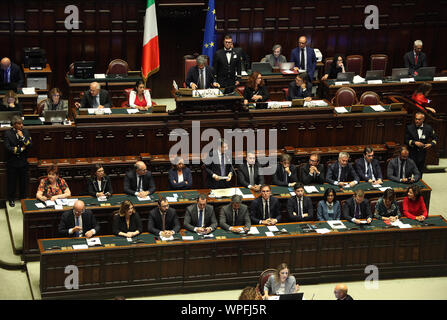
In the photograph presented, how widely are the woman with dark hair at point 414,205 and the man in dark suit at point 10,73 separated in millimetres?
7705

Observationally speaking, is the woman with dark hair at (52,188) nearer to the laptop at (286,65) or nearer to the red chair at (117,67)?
the red chair at (117,67)

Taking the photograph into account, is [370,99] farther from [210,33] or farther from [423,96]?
[210,33]

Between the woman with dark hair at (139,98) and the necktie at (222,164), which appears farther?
the woman with dark hair at (139,98)

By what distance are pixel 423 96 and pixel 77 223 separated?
25.9 feet

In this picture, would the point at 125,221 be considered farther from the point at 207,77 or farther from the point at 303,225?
the point at 207,77

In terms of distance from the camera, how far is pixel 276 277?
11.9 m

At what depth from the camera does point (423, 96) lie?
17.3 m

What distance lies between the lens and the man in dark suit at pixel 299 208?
13930 mm

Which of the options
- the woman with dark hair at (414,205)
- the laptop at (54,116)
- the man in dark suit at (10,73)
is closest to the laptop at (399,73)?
the woman with dark hair at (414,205)

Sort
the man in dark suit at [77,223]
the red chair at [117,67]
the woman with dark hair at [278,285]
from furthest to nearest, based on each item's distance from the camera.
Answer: the red chair at [117,67]
the man in dark suit at [77,223]
the woman with dark hair at [278,285]

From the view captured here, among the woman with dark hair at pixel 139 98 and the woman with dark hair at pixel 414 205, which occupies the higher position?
the woman with dark hair at pixel 139 98

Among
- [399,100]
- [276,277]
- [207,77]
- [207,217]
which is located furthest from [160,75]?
→ [276,277]

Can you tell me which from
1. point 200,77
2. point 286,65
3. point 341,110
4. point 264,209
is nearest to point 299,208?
point 264,209

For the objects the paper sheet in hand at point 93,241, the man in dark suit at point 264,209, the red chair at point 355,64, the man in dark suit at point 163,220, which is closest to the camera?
the paper sheet in hand at point 93,241
